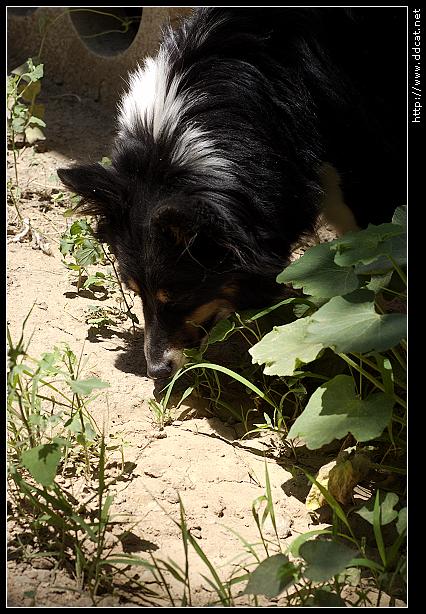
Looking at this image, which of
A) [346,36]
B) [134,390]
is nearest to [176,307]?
[134,390]

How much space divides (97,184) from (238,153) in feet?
2.06

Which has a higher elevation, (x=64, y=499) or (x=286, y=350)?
(x=286, y=350)

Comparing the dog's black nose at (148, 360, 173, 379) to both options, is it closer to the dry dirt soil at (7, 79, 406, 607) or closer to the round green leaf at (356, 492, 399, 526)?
the dry dirt soil at (7, 79, 406, 607)

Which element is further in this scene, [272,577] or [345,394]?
Result: [345,394]

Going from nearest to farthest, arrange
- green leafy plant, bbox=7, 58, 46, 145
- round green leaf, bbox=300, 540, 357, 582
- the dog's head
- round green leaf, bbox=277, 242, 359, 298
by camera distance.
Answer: round green leaf, bbox=300, 540, 357, 582
round green leaf, bbox=277, 242, 359, 298
the dog's head
green leafy plant, bbox=7, 58, 46, 145

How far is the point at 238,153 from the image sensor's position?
3.45 meters

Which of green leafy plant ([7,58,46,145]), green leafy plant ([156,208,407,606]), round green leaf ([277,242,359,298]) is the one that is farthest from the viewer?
green leafy plant ([7,58,46,145])

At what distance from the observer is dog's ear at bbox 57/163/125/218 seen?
3488mm

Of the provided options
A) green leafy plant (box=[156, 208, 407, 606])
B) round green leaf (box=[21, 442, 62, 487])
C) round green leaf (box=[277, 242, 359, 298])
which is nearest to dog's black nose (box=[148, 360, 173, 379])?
green leafy plant (box=[156, 208, 407, 606])

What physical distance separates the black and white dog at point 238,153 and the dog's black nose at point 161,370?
0.01m

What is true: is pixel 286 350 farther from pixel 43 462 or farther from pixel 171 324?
pixel 171 324

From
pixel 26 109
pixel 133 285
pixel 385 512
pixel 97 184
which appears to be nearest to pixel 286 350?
pixel 385 512

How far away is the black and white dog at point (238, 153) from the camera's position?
3412 millimetres

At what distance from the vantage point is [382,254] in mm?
2520
